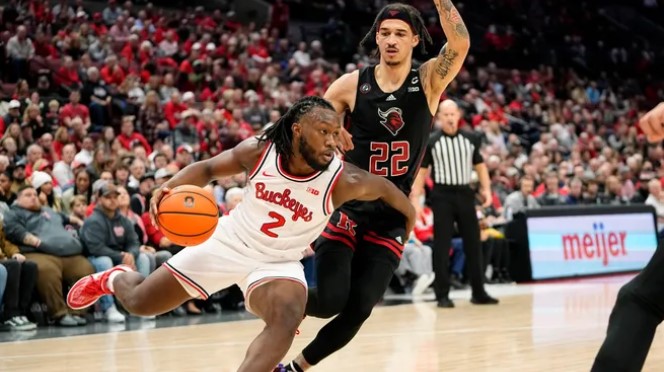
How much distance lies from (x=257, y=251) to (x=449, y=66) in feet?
5.54

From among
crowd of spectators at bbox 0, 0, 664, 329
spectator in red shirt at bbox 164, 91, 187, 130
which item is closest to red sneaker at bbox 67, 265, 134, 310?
crowd of spectators at bbox 0, 0, 664, 329

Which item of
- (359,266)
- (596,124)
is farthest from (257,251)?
(596,124)

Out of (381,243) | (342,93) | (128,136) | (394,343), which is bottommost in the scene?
(394,343)

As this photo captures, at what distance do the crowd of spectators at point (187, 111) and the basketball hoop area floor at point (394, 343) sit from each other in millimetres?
Result: 1124

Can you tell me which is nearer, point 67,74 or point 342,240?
point 342,240

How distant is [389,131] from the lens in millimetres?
5633

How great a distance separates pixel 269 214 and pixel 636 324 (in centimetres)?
219

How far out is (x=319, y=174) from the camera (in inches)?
193

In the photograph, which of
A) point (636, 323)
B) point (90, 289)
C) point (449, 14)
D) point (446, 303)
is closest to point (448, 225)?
point (446, 303)

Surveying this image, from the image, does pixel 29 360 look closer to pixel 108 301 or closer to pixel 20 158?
pixel 108 301

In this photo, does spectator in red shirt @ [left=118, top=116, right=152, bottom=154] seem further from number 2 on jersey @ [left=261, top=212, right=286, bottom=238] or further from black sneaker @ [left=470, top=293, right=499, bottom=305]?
number 2 on jersey @ [left=261, top=212, right=286, bottom=238]

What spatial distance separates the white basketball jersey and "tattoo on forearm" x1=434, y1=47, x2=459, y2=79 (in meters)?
1.12

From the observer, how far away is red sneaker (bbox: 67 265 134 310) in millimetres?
5395

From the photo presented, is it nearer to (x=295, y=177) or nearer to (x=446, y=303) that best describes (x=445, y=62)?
(x=295, y=177)
